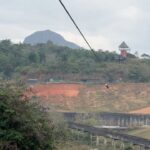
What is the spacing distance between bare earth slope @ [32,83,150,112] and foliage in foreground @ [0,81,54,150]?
75.4 m

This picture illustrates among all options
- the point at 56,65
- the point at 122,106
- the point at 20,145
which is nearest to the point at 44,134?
the point at 20,145

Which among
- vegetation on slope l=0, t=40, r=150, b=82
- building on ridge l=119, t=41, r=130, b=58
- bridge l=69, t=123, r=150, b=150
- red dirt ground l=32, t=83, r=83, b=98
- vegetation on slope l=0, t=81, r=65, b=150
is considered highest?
building on ridge l=119, t=41, r=130, b=58

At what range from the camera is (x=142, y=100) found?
337ft

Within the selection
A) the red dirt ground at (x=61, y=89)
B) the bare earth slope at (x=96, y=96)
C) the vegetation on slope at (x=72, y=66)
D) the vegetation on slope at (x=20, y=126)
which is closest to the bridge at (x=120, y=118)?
the bare earth slope at (x=96, y=96)

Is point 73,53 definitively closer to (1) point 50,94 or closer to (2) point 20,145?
(1) point 50,94

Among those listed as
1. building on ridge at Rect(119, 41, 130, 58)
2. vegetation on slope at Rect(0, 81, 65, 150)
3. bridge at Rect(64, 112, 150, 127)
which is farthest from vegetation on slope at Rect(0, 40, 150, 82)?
vegetation on slope at Rect(0, 81, 65, 150)

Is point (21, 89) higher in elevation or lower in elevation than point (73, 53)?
lower

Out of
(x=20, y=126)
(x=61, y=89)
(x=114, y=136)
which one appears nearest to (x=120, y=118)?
(x=61, y=89)

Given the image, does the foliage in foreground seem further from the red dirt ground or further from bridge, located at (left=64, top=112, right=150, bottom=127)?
the red dirt ground

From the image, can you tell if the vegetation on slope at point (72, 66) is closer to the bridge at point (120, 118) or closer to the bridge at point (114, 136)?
the bridge at point (120, 118)

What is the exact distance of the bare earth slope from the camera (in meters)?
98.4

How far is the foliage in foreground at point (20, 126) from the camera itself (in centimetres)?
1920

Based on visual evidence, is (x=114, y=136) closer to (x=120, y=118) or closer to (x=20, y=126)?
(x=120, y=118)

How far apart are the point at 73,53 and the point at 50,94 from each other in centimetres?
1902
